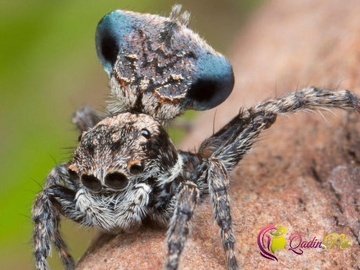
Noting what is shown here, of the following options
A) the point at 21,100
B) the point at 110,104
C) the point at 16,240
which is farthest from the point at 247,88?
the point at 21,100

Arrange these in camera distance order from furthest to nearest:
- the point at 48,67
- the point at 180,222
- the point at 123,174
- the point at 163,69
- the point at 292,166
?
1. the point at 48,67
2. the point at 292,166
3. the point at 163,69
4. the point at 123,174
5. the point at 180,222

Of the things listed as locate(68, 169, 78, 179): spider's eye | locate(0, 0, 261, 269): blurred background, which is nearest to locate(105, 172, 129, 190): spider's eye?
locate(68, 169, 78, 179): spider's eye

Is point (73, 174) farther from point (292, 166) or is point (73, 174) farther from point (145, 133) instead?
point (292, 166)

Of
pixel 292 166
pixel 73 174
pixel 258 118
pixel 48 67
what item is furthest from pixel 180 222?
pixel 48 67

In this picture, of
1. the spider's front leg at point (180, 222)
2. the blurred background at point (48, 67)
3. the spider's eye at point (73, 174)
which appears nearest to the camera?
the spider's front leg at point (180, 222)

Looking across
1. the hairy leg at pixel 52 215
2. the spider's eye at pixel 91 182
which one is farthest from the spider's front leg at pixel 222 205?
the hairy leg at pixel 52 215

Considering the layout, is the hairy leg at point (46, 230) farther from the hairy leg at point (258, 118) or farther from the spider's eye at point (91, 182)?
the hairy leg at point (258, 118)
